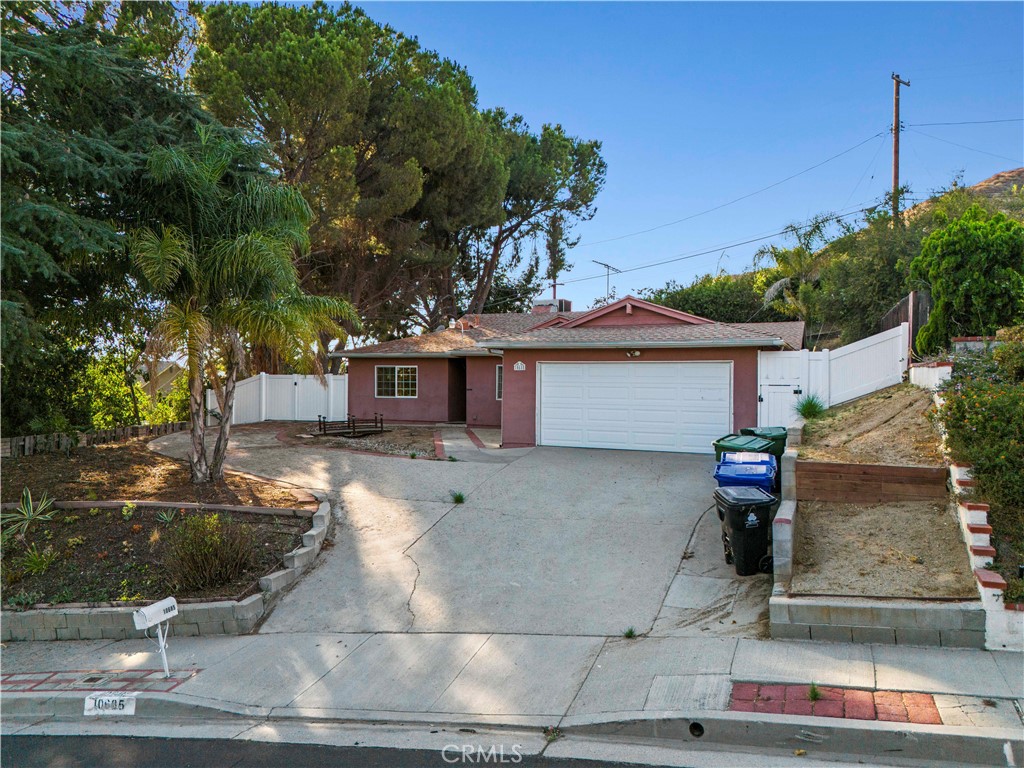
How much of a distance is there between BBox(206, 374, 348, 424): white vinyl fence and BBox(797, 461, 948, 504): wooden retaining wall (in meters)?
17.7

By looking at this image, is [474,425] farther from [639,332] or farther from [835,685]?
[835,685]

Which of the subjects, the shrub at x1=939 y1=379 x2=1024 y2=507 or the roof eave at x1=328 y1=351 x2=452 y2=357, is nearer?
the shrub at x1=939 y1=379 x2=1024 y2=507

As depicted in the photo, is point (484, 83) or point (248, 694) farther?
point (484, 83)

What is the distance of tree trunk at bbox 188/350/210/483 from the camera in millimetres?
10922

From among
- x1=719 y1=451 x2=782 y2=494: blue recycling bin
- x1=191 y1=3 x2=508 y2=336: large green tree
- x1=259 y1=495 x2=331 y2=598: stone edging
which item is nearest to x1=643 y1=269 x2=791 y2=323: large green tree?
x1=191 y1=3 x2=508 y2=336: large green tree

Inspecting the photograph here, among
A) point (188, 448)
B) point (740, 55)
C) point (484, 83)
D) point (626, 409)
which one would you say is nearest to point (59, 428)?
point (188, 448)

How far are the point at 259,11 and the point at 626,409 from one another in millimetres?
16546

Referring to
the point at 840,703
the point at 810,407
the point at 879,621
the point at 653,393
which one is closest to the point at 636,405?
the point at 653,393

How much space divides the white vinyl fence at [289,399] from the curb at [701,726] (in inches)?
692

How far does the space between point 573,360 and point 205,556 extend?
940 centimetres

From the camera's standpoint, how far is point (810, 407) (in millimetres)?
12992

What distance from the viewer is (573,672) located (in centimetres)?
572

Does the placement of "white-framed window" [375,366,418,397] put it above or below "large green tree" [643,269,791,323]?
below

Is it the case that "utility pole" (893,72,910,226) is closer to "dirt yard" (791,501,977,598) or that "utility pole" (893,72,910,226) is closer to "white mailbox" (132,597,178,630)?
"dirt yard" (791,501,977,598)
